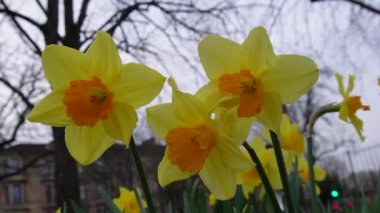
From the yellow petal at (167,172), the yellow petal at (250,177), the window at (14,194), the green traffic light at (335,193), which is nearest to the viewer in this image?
the yellow petal at (167,172)

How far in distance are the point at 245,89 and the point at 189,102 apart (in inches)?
3.9

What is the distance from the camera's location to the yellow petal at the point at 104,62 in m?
0.80

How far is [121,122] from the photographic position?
774 millimetres

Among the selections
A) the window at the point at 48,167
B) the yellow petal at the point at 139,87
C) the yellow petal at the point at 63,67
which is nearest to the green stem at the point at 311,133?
the yellow petal at the point at 139,87

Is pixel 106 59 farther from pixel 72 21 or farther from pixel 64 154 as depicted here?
pixel 72 21

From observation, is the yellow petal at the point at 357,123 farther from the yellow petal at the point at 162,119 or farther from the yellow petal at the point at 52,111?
the yellow petal at the point at 52,111

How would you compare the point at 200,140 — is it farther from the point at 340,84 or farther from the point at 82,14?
the point at 82,14

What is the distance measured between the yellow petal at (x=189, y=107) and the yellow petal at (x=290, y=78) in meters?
0.12

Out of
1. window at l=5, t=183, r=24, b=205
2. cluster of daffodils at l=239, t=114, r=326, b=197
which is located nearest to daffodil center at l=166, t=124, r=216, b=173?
cluster of daffodils at l=239, t=114, r=326, b=197

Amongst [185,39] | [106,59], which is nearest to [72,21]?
[185,39]

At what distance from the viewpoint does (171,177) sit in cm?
83

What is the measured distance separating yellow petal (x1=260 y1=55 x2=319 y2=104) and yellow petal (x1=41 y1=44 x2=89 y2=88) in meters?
0.34

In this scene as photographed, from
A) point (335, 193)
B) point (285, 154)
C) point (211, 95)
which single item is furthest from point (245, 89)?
point (335, 193)

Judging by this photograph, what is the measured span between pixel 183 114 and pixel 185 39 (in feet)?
22.7
